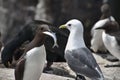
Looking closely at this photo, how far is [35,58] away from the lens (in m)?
9.73

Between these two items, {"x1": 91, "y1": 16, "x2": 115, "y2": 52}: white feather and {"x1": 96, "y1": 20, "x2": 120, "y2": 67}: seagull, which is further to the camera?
{"x1": 91, "y1": 16, "x2": 115, "y2": 52}: white feather

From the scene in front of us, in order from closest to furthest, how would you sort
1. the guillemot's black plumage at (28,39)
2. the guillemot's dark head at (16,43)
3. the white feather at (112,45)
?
the guillemot's black plumage at (28,39)
the guillemot's dark head at (16,43)
the white feather at (112,45)

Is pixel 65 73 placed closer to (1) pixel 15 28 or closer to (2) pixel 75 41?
(2) pixel 75 41

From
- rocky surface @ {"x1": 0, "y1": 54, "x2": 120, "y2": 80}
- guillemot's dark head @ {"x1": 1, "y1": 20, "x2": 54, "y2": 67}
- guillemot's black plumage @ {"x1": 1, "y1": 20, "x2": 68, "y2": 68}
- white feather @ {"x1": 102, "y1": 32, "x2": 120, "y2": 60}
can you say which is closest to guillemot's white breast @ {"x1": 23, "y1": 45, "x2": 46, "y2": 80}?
rocky surface @ {"x1": 0, "y1": 54, "x2": 120, "y2": 80}

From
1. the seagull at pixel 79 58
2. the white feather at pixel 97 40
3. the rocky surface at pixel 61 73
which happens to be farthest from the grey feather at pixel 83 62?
the white feather at pixel 97 40

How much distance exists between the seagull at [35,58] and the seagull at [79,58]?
0.98 m

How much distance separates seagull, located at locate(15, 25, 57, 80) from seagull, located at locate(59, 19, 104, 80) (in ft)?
3.21

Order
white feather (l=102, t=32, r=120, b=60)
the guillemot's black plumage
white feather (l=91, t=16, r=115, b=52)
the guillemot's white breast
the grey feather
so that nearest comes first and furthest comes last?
the guillemot's white breast
the grey feather
the guillemot's black plumage
white feather (l=102, t=32, r=120, b=60)
white feather (l=91, t=16, r=115, b=52)

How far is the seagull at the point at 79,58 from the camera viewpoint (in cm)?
1045

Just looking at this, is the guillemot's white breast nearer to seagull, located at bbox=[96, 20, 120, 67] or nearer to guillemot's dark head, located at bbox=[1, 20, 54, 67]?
guillemot's dark head, located at bbox=[1, 20, 54, 67]

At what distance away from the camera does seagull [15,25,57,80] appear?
973 centimetres

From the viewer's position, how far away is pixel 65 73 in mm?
12328

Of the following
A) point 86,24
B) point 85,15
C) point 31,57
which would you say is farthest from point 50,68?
point 85,15

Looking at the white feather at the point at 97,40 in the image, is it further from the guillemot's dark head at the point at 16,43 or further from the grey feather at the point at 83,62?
the grey feather at the point at 83,62
